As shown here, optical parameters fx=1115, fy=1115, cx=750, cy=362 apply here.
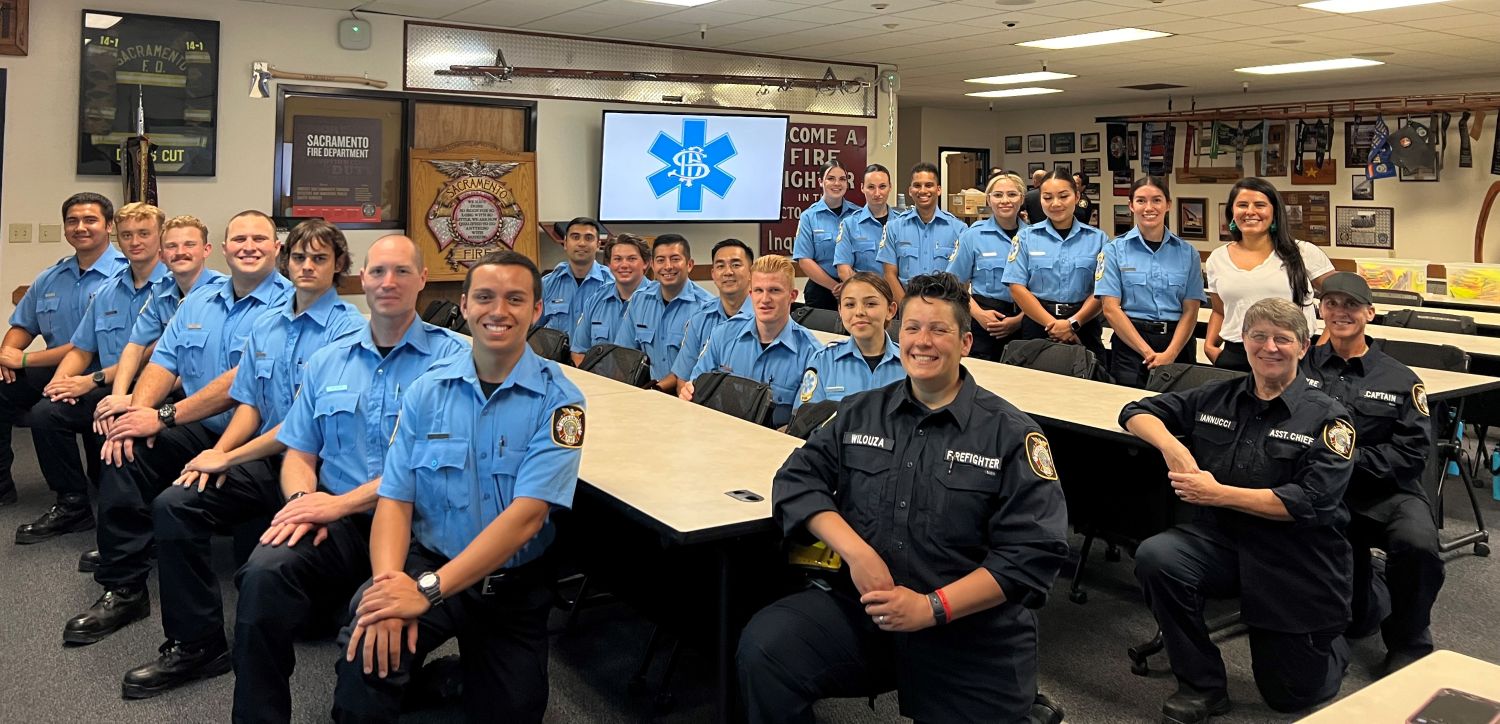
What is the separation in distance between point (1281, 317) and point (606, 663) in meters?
2.25

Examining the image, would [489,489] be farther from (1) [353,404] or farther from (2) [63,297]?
(2) [63,297]

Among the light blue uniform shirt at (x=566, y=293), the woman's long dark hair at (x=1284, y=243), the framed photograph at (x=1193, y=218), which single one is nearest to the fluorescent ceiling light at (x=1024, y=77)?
the framed photograph at (x=1193, y=218)

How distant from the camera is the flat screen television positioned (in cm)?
887

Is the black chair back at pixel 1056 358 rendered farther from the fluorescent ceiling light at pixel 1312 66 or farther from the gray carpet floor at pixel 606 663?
the fluorescent ceiling light at pixel 1312 66

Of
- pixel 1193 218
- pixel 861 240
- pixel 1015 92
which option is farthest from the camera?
pixel 1193 218

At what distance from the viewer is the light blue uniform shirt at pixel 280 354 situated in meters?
3.49

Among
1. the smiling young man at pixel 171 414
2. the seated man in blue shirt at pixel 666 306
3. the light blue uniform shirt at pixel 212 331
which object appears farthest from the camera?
the seated man in blue shirt at pixel 666 306

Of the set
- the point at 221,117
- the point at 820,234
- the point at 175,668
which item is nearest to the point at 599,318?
the point at 820,234

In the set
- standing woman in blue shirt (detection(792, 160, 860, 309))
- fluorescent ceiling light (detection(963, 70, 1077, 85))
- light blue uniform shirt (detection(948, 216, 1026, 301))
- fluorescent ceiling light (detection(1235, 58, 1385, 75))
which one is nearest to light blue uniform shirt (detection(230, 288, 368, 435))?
light blue uniform shirt (detection(948, 216, 1026, 301))

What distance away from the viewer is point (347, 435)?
9.92ft

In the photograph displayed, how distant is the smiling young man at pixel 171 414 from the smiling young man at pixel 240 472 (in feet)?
1.17

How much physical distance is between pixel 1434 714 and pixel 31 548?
4940 millimetres

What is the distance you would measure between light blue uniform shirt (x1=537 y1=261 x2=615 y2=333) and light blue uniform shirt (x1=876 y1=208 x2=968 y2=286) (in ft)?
5.45

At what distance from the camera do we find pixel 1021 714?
2320 millimetres
